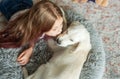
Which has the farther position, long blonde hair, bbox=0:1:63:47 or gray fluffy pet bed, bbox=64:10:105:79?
gray fluffy pet bed, bbox=64:10:105:79

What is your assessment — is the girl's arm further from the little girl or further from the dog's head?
the dog's head

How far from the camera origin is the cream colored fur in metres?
1.33

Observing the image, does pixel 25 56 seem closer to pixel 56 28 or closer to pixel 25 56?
pixel 25 56

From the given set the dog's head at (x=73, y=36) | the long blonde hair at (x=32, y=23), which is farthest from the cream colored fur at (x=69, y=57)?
the long blonde hair at (x=32, y=23)

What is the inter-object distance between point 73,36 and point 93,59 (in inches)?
6.9

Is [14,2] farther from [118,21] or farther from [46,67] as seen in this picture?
[118,21]

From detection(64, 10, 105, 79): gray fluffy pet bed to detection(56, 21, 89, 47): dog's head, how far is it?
105 millimetres

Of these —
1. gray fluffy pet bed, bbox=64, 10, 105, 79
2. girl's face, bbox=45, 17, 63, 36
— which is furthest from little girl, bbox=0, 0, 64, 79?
gray fluffy pet bed, bbox=64, 10, 105, 79

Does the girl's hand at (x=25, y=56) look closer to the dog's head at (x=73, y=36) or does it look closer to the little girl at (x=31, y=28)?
the little girl at (x=31, y=28)

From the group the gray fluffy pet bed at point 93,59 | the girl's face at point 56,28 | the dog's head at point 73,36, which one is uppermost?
the girl's face at point 56,28

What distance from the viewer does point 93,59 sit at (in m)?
1.42

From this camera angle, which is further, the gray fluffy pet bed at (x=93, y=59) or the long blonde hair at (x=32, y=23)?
the gray fluffy pet bed at (x=93, y=59)

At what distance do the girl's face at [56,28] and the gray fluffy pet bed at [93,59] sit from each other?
0.48ft

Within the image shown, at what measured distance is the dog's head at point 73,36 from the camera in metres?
1.34
